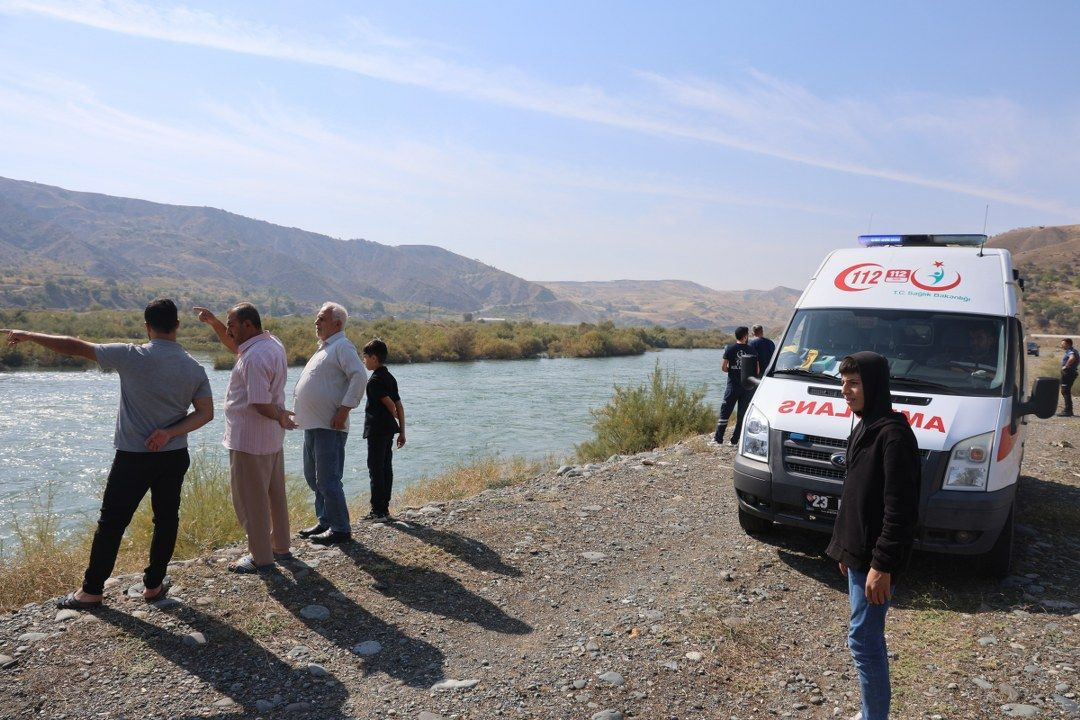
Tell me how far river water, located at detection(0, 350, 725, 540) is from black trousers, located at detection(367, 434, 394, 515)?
3366 mm

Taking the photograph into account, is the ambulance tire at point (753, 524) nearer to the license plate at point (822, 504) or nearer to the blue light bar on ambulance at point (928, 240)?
the license plate at point (822, 504)

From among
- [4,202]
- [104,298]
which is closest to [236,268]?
[4,202]

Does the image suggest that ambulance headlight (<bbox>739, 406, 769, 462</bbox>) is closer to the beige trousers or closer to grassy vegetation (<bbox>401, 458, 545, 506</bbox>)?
the beige trousers

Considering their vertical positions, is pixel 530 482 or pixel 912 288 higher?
pixel 912 288

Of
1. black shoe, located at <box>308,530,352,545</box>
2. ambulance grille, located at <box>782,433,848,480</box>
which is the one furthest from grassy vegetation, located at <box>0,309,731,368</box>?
ambulance grille, located at <box>782,433,848,480</box>

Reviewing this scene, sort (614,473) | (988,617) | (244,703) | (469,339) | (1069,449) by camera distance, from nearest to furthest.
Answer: (244,703) < (988,617) < (614,473) < (1069,449) < (469,339)

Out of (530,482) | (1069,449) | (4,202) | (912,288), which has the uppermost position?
(4,202)

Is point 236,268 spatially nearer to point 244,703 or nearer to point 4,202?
point 4,202

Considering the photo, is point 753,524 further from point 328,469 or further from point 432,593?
point 328,469

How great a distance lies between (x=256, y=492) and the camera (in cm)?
537

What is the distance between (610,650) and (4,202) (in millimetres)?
223745

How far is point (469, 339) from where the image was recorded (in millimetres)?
39656

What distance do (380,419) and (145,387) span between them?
7.81ft

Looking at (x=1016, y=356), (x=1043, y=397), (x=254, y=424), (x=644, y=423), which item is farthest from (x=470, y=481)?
(x=1043, y=397)
